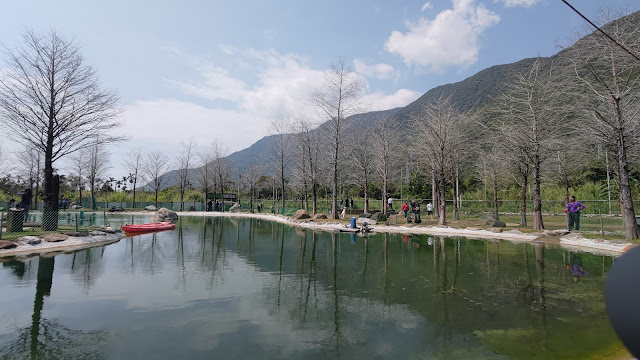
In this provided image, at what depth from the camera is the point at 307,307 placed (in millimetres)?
7457

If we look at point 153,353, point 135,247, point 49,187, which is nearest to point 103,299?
point 153,353

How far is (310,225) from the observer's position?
92.6 ft

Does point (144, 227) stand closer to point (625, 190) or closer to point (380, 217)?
point (380, 217)

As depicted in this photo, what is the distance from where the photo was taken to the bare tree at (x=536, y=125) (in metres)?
20.0

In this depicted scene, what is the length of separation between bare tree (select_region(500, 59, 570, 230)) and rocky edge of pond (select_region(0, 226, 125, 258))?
23.9 metres

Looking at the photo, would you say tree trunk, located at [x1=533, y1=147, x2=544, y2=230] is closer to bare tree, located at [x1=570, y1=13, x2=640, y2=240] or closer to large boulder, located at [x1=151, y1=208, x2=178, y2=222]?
bare tree, located at [x1=570, y1=13, x2=640, y2=240]

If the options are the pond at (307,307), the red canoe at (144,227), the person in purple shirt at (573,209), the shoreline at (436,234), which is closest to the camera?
the pond at (307,307)

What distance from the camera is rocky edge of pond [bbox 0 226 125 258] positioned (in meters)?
13.6

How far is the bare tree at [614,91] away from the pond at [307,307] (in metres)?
4.48

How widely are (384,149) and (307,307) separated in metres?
27.5

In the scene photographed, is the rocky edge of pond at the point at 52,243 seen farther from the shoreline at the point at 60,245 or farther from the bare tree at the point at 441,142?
the bare tree at the point at 441,142

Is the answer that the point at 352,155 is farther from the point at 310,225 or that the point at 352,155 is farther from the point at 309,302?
the point at 309,302

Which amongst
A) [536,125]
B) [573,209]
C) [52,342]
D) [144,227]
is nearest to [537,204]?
[573,209]

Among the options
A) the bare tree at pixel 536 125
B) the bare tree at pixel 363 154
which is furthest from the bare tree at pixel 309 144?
the bare tree at pixel 536 125
